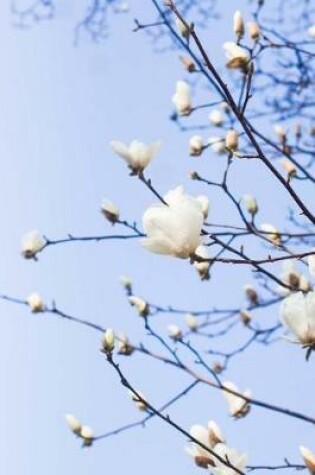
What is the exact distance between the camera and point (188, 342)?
1610 mm

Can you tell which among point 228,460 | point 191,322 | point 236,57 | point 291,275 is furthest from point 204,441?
point 191,322

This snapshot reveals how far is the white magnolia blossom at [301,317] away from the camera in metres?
1.14

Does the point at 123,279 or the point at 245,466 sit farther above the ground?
the point at 123,279

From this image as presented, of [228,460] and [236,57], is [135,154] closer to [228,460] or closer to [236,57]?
[236,57]

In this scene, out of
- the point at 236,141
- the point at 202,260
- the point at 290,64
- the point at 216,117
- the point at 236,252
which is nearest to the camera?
the point at 202,260

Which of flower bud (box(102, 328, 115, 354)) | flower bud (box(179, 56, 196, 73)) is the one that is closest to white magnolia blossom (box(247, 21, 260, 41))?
flower bud (box(179, 56, 196, 73))

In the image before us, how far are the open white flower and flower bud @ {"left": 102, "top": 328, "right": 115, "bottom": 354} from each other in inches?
13.8

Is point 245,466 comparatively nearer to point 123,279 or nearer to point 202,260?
point 202,260

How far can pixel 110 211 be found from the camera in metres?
1.74

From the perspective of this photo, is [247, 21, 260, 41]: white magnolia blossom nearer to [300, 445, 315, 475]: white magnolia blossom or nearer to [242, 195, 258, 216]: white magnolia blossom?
[242, 195, 258, 216]: white magnolia blossom

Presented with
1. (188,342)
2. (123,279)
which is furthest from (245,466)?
(123,279)

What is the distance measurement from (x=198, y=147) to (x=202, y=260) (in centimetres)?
→ 89

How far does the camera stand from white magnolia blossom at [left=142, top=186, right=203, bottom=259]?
114 cm

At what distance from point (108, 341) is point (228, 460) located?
376mm
